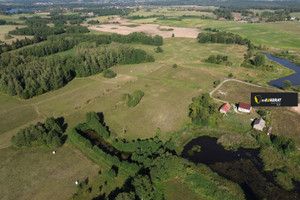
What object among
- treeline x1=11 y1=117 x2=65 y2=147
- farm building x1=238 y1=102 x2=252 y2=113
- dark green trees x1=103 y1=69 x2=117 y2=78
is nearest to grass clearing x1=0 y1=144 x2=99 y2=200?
treeline x1=11 y1=117 x2=65 y2=147

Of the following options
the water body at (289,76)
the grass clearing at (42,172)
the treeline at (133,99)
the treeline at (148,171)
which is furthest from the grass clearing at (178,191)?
the water body at (289,76)

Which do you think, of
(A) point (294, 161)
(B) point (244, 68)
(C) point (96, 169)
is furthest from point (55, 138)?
(B) point (244, 68)

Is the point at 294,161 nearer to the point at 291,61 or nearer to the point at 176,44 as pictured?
the point at 291,61

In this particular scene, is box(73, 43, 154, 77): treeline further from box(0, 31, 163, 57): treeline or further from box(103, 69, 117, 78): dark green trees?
box(0, 31, 163, 57): treeline

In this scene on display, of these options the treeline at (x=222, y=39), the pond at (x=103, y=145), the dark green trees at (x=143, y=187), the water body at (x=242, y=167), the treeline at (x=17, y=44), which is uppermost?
the treeline at (x=222, y=39)

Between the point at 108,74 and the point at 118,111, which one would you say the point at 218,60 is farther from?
the point at 118,111

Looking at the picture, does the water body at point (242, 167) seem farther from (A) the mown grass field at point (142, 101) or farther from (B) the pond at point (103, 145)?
(B) the pond at point (103, 145)

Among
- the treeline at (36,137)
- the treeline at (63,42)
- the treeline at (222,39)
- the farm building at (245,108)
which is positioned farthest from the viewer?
the treeline at (222,39)

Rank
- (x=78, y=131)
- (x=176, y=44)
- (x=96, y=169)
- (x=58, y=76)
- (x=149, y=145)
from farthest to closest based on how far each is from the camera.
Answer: (x=176, y=44), (x=58, y=76), (x=78, y=131), (x=149, y=145), (x=96, y=169)
